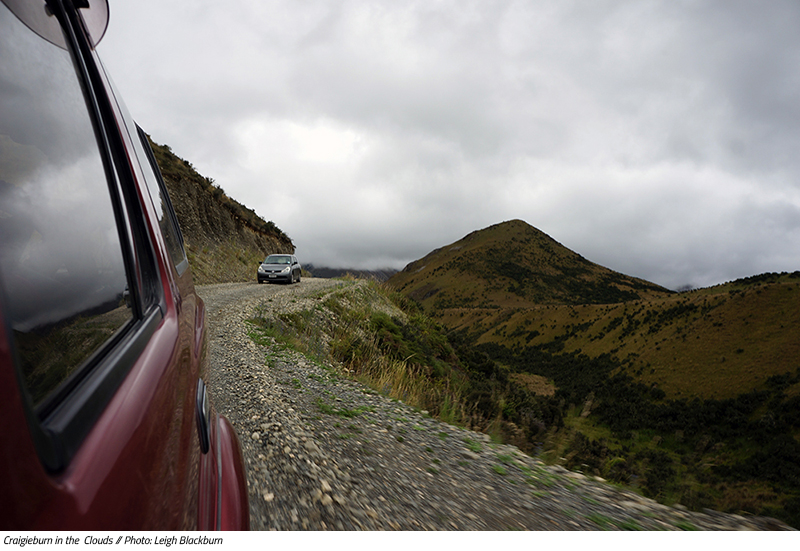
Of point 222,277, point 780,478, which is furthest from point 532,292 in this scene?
point 222,277

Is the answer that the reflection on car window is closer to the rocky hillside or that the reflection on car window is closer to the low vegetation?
the low vegetation

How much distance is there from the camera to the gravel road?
2562 millimetres

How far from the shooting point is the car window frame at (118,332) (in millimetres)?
488

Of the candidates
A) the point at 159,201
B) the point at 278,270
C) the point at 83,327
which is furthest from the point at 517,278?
the point at 83,327

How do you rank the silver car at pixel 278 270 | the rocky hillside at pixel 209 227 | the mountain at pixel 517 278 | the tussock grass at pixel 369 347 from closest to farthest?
the tussock grass at pixel 369 347
the silver car at pixel 278 270
the rocky hillside at pixel 209 227
the mountain at pixel 517 278

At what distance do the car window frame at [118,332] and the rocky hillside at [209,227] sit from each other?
18017 mm

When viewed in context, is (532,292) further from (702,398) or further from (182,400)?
(182,400)

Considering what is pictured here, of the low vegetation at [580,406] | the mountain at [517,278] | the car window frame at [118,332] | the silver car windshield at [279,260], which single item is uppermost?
the mountain at [517,278]

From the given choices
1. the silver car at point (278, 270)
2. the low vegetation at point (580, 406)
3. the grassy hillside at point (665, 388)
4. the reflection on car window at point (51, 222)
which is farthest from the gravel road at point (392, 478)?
the silver car at point (278, 270)

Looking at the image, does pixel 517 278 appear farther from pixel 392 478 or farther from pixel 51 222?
pixel 51 222

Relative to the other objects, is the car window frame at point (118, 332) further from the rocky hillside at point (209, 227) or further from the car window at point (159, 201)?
the rocky hillside at point (209, 227)

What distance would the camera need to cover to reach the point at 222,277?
2067 centimetres

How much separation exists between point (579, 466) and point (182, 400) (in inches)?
168

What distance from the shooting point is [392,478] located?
3.05 metres
